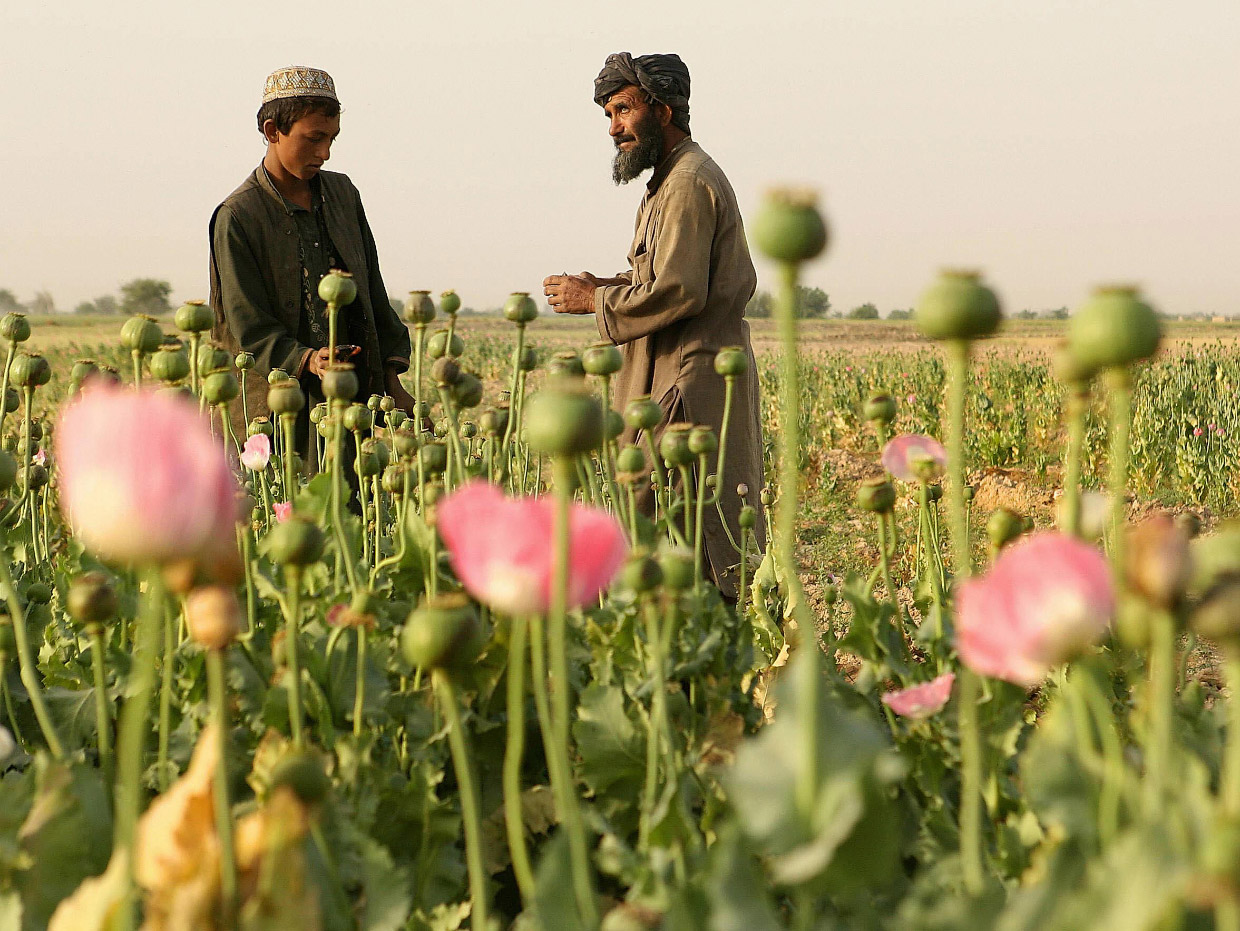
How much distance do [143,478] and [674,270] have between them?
2.61 meters

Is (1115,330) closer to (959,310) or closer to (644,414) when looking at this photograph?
(959,310)

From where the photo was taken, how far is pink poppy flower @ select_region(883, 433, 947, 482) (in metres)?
1.26

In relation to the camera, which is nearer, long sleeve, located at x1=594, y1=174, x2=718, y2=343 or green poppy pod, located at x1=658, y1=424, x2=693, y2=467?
green poppy pod, located at x1=658, y1=424, x2=693, y2=467

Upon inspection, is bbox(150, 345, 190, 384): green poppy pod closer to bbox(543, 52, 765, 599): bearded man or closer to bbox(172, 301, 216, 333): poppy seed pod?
bbox(172, 301, 216, 333): poppy seed pod

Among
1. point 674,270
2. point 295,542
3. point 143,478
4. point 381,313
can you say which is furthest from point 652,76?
point 143,478

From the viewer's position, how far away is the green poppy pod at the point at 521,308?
5.43 feet

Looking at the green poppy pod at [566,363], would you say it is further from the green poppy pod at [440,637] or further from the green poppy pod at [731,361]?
the green poppy pod at [440,637]

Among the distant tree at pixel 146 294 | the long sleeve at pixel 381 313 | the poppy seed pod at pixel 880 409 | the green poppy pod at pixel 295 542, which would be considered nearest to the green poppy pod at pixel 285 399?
the green poppy pod at pixel 295 542

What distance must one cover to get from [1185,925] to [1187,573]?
0.60ft

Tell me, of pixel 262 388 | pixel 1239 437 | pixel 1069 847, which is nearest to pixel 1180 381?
pixel 1239 437

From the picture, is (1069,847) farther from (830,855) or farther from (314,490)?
(314,490)

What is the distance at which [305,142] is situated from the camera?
10.9 feet

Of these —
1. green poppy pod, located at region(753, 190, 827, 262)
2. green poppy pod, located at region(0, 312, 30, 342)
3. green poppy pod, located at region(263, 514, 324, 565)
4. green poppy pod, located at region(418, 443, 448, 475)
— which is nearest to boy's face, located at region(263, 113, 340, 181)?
green poppy pod, located at region(0, 312, 30, 342)

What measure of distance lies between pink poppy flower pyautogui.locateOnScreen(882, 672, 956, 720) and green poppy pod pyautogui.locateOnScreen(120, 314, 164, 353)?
1.01m
